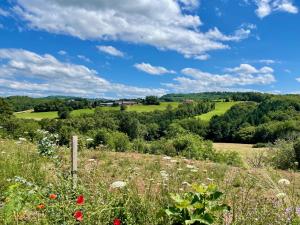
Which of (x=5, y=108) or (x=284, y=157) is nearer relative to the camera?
(x=284, y=157)

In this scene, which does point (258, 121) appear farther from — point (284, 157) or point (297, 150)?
point (297, 150)

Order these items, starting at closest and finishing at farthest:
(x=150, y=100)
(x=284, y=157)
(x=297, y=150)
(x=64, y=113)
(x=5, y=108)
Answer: (x=297, y=150) → (x=284, y=157) → (x=5, y=108) → (x=64, y=113) → (x=150, y=100)

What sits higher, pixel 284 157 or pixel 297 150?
pixel 297 150

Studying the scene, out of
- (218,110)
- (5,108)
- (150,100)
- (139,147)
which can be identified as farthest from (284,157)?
(150,100)

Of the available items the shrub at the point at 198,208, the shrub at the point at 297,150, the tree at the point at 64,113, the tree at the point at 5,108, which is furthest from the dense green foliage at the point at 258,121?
the shrub at the point at 198,208

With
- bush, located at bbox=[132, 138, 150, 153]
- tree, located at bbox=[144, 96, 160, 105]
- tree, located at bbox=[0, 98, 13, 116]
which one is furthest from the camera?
tree, located at bbox=[144, 96, 160, 105]

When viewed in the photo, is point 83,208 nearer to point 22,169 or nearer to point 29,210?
point 29,210

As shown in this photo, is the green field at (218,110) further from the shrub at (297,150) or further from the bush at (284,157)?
the shrub at (297,150)

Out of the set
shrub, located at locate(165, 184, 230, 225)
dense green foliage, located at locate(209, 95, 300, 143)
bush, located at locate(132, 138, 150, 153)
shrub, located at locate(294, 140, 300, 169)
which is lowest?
dense green foliage, located at locate(209, 95, 300, 143)

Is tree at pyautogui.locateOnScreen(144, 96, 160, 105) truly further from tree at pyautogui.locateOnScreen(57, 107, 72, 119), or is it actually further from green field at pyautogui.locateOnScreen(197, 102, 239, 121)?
tree at pyautogui.locateOnScreen(57, 107, 72, 119)

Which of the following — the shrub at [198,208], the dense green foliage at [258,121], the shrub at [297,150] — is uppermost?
the shrub at [198,208]

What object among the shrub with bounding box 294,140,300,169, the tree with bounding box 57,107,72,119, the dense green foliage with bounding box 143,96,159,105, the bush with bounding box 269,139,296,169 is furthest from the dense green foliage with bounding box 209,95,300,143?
the shrub with bounding box 294,140,300,169

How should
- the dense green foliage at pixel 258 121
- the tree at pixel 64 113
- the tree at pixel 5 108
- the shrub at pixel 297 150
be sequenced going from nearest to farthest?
1. the shrub at pixel 297 150
2. the tree at pixel 5 108
3. the dense green foliage at pixel 258 121
4. the tree at pixel 64 113

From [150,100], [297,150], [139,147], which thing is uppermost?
[150,100]
